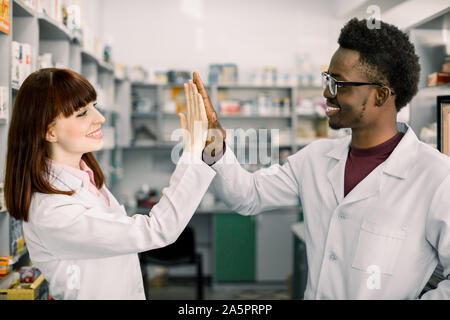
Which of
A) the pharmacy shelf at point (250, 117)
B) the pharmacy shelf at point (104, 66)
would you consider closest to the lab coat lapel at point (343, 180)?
the pharmacy shelf at point (104, 66)

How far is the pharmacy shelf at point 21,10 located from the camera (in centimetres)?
171

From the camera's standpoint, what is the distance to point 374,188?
3.48ft

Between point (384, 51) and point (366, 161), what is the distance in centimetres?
30

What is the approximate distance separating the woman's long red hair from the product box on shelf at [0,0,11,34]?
672 millimetres

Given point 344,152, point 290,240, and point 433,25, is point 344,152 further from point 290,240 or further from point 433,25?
point 290,240

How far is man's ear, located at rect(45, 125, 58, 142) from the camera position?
1.00m

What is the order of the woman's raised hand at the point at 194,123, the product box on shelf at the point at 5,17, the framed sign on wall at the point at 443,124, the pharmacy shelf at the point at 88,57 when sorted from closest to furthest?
1. the woman's raised hand at the point at 194,123
2. the framed sign on wall at the point at 443,124
3. the product box on shelf at the point at 5,17
4. the pharmacy shelf at the point at 88,57

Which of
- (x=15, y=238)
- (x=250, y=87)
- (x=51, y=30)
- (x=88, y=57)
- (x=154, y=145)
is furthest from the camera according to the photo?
(x=250, y=87)

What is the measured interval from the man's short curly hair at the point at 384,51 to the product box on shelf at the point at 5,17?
47.2 inches

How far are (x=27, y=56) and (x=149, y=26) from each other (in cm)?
322

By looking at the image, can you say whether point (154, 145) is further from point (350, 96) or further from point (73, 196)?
point (350, 96)

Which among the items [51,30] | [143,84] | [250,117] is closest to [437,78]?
[51,30]

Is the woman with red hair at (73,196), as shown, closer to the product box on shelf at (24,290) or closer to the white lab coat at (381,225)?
the white lab coat at (381,225)
